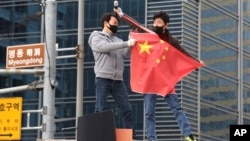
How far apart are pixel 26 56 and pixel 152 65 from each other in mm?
5938

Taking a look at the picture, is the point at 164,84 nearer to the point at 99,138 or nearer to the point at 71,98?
the point at 99,138

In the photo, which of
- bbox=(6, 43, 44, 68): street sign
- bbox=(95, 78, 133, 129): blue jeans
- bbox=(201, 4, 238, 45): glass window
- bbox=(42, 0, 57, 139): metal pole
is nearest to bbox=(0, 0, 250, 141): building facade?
bbox=(201, 4, 238, 45): glass window

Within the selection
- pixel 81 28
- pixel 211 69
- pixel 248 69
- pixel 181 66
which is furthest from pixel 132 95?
pixel 181 66

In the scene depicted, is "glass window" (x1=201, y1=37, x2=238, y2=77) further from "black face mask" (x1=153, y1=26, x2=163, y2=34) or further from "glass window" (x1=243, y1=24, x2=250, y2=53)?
"black face mask" (x1=153, y1=26, x2=163, y2=34)

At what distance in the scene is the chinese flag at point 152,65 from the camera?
1099 cm

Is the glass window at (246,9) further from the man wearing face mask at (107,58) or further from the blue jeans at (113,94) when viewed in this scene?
the man wearing face mask at (107,58)

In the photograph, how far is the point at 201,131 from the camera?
39.0 metres

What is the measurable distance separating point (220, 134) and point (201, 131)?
9.45ft

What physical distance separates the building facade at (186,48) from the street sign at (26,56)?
649 inches

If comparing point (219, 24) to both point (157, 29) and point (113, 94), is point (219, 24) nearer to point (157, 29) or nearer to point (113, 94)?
point (113, 94)

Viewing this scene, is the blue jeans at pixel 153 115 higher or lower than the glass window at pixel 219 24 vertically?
lower

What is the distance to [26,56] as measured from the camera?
16.4 meters

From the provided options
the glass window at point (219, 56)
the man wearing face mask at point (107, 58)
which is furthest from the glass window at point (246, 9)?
the man wearing face mask at point (107, 58)

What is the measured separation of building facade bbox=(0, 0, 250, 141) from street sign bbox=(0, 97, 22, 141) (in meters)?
14.7
